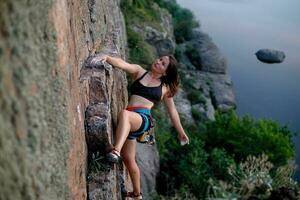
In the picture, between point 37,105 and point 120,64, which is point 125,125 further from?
point 37,105

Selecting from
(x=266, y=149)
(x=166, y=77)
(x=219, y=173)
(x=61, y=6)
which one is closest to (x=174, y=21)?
(x=266, y=149)

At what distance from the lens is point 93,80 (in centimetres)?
664

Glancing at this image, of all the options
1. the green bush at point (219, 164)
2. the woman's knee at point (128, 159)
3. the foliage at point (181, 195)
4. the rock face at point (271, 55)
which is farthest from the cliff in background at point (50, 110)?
the rock face at point (271, 55)

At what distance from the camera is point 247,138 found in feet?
76.4

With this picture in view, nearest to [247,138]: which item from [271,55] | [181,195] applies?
[181,195]

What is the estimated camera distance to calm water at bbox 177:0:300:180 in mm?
36812

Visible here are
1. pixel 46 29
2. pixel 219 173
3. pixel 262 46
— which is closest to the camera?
pixel 46 29

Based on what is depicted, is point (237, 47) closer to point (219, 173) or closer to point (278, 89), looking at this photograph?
point (278, 89)

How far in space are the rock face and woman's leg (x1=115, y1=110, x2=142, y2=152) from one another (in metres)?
36.3

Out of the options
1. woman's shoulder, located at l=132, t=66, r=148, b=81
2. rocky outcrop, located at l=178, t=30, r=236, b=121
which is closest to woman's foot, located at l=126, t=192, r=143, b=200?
woman's shoulder, located at l=132, t=66, r=148, b=81

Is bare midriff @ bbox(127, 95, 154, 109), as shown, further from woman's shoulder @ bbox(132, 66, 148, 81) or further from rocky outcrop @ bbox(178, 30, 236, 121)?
rocky outcrop @ bbox(178, 30, 236, 121)


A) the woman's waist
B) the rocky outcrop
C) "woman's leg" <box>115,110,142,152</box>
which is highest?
the rocky outcrop

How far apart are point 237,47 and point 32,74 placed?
4261cm

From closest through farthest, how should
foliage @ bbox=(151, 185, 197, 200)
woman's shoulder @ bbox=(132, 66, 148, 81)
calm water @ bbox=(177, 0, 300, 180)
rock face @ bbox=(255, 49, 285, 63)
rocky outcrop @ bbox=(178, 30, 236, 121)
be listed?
woman's shoulder @ bbox=(132, 66, 148, 81) < foliage @ bbox=(151, 185, 197, 200) < rocky outcrop @ bbox=(178, 30, 236, 121) < calm water @ bbox=(177, 0, 300, 180) < rock face @ bbox=(255, 49, 285, 63)
